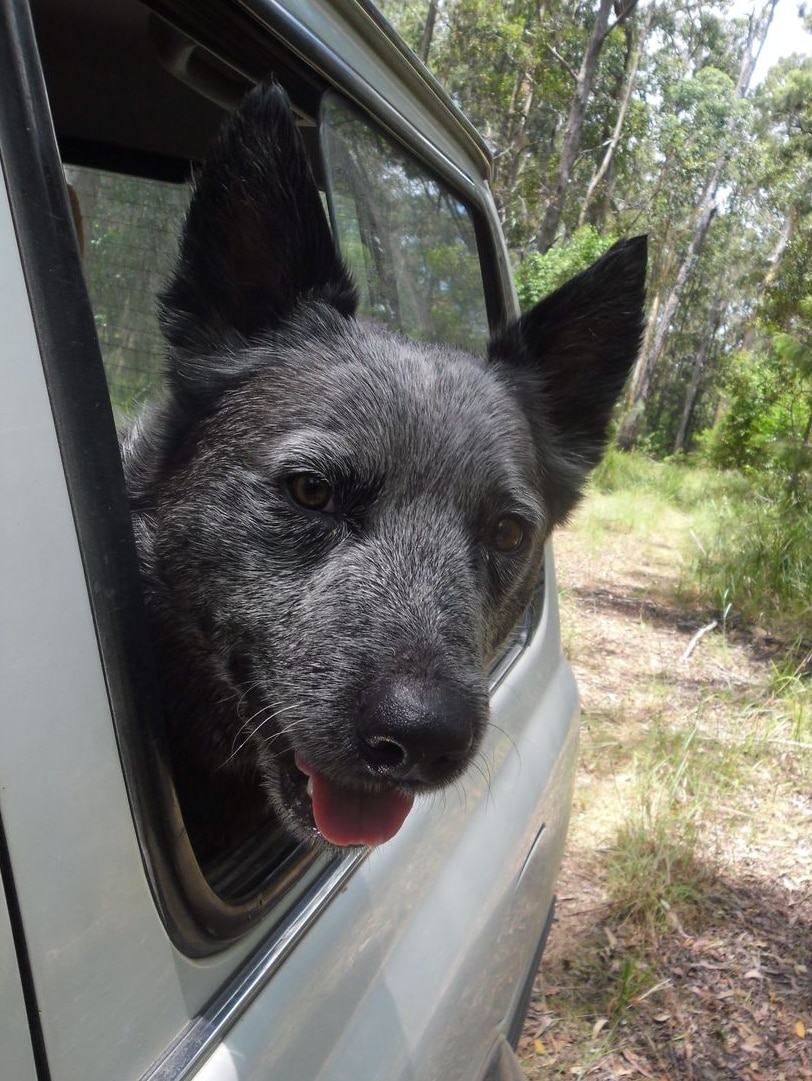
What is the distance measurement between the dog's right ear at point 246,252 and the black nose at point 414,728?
2.72 ft

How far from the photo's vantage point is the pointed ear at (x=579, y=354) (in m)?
2.22

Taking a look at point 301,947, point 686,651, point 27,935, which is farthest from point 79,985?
point 686,651

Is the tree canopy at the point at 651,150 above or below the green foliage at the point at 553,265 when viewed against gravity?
above

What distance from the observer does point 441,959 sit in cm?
157

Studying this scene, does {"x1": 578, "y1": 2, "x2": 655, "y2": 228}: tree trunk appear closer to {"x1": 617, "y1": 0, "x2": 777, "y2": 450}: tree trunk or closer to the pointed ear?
{"x1": 617, "y1": 0, "x2": 777, "y2": 450}: tree trunk

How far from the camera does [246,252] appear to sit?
1863mm

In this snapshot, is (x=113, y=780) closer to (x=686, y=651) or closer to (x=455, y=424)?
(x=455, y=424)

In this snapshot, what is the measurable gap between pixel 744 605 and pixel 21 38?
874cm

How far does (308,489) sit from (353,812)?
1.99ft

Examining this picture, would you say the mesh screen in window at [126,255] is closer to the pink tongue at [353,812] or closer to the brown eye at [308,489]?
the brown eye at [308,489]

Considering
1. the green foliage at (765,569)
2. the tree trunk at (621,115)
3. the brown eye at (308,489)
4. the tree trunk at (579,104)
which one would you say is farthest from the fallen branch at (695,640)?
the tree trunk at (621,115)

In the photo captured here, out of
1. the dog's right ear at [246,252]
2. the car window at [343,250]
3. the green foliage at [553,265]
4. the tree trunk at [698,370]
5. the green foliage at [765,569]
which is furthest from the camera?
the tree trunk at [698,370]

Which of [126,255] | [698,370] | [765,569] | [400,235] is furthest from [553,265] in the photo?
[698,370]

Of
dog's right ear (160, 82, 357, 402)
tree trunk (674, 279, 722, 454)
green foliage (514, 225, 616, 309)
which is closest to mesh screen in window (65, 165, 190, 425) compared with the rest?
dog's right ear (160, 82, 357, 402)
